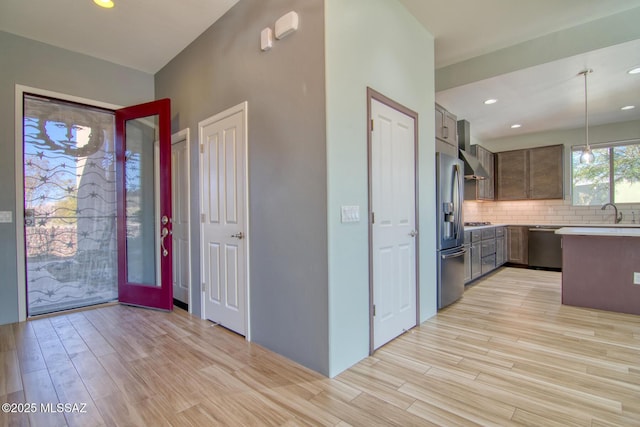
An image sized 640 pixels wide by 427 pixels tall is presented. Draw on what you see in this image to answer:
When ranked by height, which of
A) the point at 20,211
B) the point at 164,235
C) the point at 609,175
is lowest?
the point at 164,235

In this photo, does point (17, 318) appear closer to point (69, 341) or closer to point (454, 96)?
point (69, 341)

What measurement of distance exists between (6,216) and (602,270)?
650cm

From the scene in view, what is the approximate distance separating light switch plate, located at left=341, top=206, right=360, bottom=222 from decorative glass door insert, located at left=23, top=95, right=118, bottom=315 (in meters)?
3.34

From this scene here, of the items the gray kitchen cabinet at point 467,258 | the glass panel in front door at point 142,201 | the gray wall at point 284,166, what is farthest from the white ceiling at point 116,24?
the gray kitchen cabinet at point 467,258

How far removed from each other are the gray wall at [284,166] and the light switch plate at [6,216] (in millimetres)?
2464

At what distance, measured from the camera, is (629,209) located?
5430mm

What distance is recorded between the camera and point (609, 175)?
222 inches

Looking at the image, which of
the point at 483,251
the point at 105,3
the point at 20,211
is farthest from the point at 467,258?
the point at 20,211

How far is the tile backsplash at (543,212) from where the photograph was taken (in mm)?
5532

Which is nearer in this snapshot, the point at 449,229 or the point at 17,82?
the point at 17,82

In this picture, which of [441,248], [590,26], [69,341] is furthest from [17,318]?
[590,26]

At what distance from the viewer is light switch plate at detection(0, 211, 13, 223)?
307 cm

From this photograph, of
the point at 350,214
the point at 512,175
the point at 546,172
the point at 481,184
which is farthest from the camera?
the point at 512,175

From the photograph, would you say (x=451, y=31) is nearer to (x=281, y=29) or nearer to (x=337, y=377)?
(x=281, y=29)
